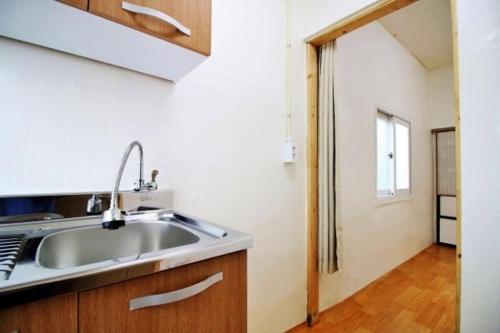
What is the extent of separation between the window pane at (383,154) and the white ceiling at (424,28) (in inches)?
45.1

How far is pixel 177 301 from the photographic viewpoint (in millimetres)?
512

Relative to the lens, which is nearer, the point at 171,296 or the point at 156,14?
the point at 171,296

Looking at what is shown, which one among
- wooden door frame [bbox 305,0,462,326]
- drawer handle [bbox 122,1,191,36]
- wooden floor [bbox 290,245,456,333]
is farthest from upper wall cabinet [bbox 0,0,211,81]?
wooden floor [bbox 290,245,456,333]

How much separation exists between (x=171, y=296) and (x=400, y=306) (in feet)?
7.58

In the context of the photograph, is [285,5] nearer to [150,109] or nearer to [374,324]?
[150,109]

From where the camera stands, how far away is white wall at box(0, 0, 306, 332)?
812 mm

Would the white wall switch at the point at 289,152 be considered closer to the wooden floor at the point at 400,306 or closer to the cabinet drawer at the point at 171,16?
the cabinet drawer at the point at 171,16

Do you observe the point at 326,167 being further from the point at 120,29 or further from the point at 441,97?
the point at 441,97

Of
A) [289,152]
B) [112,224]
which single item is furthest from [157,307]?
[289,152]

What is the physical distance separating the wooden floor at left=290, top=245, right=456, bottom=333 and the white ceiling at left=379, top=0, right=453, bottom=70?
2947 mm

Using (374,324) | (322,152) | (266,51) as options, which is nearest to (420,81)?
(322,152)

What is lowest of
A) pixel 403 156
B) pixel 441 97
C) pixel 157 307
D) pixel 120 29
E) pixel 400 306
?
pixel 400 306

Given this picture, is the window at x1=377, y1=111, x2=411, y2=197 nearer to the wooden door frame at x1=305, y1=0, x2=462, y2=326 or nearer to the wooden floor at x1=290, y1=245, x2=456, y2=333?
the wooden floor at x1=290, y1=245, x2=456, y2=333

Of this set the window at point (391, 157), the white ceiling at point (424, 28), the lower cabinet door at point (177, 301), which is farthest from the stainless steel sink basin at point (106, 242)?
the white ceiling at point (424, 28)
